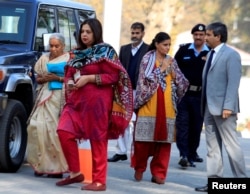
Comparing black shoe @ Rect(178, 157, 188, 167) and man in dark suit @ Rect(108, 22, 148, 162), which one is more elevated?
man in dark suit @ Rect(108, 22, 148, 162)

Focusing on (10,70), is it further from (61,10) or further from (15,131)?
(61,10)

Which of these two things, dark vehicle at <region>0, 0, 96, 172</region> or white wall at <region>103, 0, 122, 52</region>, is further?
white wall at <region>103, 0, 122, 52</region>

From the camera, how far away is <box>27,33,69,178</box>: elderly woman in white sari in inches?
451

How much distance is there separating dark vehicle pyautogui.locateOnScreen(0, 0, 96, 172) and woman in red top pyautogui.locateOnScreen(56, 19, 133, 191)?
1.10 m

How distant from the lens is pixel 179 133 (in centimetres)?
1314

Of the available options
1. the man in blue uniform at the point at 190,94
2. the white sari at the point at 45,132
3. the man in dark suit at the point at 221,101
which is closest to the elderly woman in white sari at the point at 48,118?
the white sari at the point at 45,132

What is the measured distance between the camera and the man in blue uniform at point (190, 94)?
13.1 meters

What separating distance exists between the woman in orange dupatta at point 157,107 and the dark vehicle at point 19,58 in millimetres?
1391

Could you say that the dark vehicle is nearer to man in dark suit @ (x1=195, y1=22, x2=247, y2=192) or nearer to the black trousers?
the black trousers

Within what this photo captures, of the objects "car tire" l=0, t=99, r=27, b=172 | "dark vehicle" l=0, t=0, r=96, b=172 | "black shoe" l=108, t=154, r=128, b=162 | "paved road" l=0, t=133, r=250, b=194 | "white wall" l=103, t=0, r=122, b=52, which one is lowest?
"paved road" l=0, t=133, r=250, b=194

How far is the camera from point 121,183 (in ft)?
37.7

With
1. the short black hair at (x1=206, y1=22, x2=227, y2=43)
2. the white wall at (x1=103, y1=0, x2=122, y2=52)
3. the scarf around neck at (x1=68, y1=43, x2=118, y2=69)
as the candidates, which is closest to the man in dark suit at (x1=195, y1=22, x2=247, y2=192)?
the short black hair at (x1=206, y1=22, x2=227, y2=43)

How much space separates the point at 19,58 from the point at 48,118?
34.2 inches

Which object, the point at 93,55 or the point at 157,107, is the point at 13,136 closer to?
the point at 157,107
